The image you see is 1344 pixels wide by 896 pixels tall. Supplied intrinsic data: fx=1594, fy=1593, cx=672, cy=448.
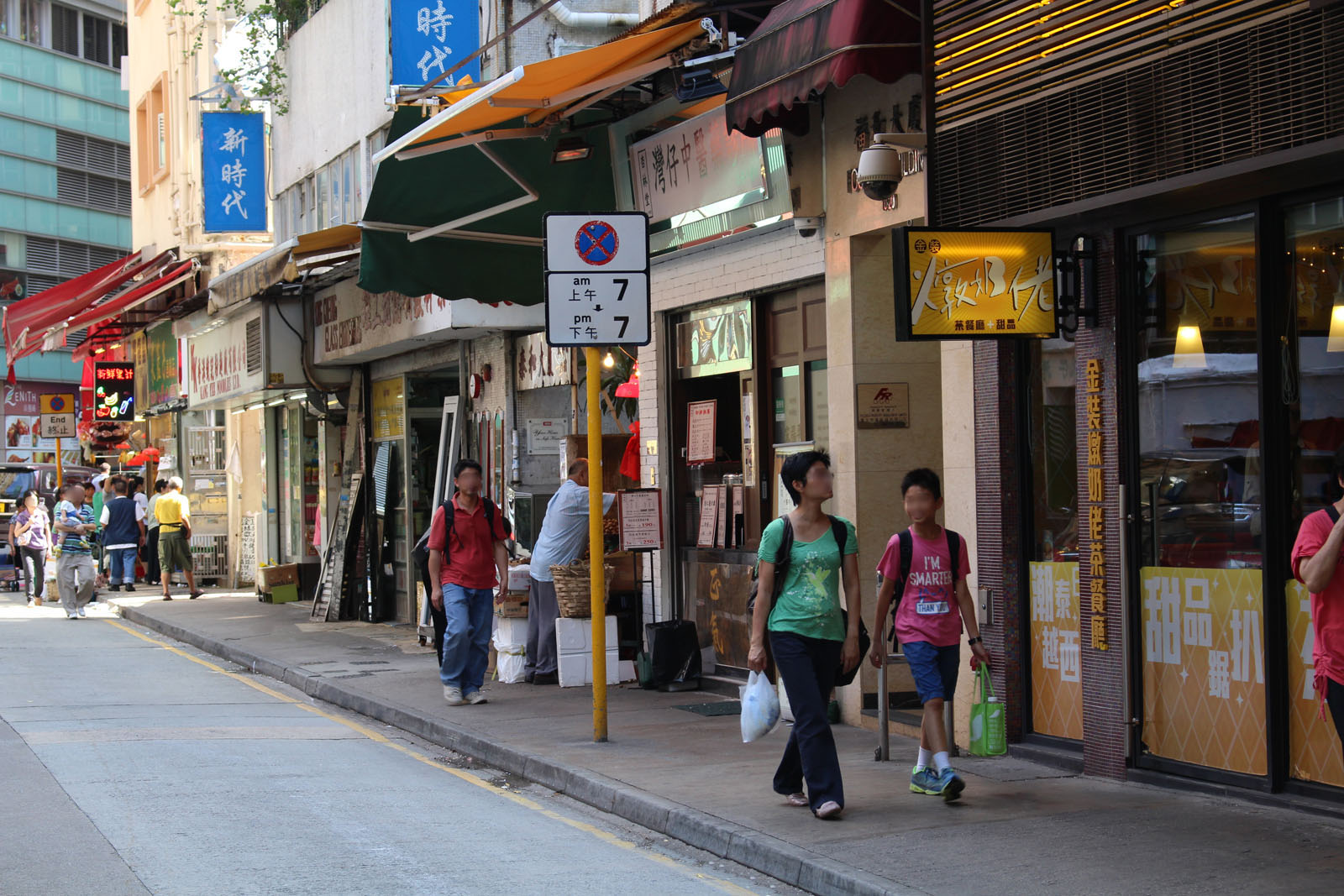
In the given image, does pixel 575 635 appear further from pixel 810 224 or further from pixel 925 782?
pixel 925 782

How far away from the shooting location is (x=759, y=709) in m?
7.85

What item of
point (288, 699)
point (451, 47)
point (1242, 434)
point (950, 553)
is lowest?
point (288, 699)

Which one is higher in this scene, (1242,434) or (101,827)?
(1242,434)

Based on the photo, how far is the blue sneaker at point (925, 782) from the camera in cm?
815

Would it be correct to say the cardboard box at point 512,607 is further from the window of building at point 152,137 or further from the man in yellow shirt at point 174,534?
the window of building at point 152,137

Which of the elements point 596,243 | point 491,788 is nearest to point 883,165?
point 596,243

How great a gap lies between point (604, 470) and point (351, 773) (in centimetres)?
570

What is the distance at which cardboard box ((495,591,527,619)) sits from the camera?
540 inches

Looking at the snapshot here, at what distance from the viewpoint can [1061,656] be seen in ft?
30.2

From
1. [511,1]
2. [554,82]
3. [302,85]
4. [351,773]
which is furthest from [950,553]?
[302,85]

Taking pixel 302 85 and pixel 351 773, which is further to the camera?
pixel 302 85

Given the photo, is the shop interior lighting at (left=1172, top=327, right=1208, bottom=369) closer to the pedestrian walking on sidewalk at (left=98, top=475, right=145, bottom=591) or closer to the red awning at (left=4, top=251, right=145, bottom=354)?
the pedestrian walking on sidewalk at (left=98, top=475, right=145, bottom=591)

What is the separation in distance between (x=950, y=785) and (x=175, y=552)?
1879cm

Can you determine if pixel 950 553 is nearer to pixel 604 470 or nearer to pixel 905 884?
pixel 905 884
